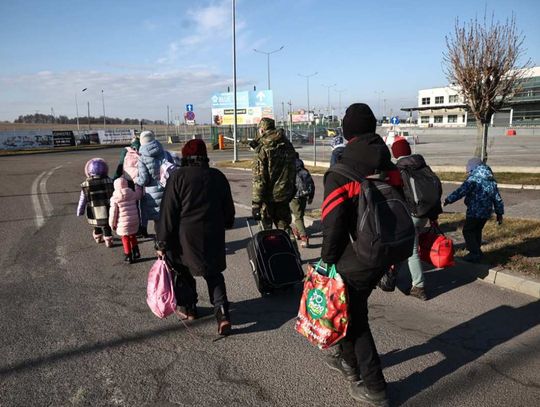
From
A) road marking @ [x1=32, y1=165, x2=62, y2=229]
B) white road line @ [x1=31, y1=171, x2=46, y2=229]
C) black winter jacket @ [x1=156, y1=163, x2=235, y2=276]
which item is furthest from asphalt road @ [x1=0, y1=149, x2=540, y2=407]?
road marking @ [x1=32, y1=165, x2=62, y2=229]

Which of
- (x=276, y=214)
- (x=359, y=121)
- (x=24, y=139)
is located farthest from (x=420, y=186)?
(x=24, y=139)

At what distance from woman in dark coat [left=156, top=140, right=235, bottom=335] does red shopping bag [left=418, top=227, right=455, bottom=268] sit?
7.49 ft

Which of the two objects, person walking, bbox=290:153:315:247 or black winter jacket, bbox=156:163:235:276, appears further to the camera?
person walking, bbox=290:153:315:247

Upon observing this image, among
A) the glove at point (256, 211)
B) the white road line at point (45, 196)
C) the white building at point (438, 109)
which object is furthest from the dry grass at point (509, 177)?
the white building at point (438, 109)

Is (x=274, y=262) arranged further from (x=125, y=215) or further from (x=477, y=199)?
(x=477, y=199)

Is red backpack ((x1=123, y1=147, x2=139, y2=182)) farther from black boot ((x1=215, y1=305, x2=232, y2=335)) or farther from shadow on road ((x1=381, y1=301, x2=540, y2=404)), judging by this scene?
shadow on road ((x1=381, y1=301, x2=540, y2=404))

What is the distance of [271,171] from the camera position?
5441 mm

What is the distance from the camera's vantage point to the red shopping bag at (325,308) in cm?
276

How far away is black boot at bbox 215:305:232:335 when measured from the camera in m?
3.94

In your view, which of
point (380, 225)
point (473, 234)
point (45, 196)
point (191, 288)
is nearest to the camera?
point (380, 225)

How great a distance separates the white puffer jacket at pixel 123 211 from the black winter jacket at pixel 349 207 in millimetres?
4111

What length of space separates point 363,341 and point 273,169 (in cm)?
300

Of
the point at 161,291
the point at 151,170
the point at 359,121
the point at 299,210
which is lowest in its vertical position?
the point at 161,291

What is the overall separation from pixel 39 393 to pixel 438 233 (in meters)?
4.11
